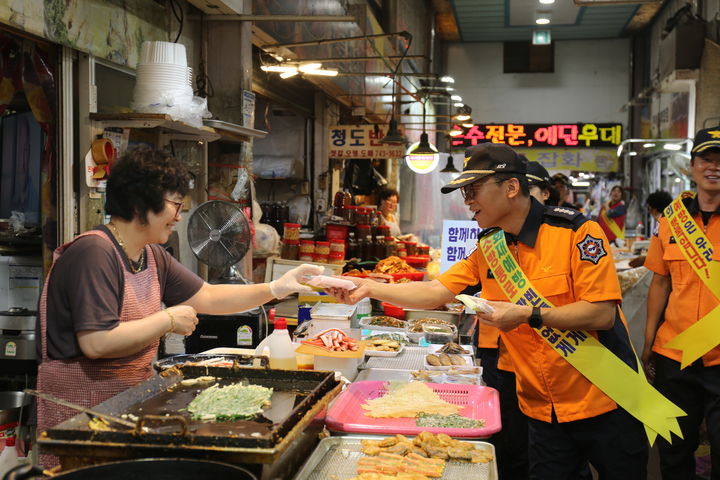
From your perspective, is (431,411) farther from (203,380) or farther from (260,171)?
(260,171)

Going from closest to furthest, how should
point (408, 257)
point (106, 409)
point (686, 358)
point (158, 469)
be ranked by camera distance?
point (158, 469)
point (106, 409)
point (686, 358)
point (408, 257)

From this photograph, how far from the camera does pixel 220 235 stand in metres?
5.33

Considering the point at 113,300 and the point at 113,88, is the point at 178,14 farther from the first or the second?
the point at 113,300

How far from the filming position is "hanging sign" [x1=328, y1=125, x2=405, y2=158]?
36.6 feet

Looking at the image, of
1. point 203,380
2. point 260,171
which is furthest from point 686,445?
point 260,171

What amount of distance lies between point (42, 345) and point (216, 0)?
3.99m

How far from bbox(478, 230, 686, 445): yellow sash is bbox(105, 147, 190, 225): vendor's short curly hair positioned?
1.69 m

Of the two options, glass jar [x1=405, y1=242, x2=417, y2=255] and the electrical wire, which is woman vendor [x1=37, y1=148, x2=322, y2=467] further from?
glass jar [x1=405, y1=242, x2=417, y2=255]

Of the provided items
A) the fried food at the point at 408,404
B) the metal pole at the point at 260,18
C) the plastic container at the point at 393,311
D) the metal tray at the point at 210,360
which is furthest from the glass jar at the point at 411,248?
the fried food at the point at 408,404

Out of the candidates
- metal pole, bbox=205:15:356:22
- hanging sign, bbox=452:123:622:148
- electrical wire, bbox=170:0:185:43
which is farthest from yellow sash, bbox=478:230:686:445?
hanging sign, bbox=452:123:622:148

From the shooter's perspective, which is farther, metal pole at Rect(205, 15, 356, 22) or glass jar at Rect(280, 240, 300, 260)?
glass jar at Rect(280, 240, 300, 260)

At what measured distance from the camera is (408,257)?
9125 mm

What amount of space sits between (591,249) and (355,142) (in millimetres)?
8233

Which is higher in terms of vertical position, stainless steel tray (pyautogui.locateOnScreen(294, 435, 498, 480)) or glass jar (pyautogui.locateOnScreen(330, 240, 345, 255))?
glass jar (pyautogui.locateOnScreen(330, 240, 345, 255))
